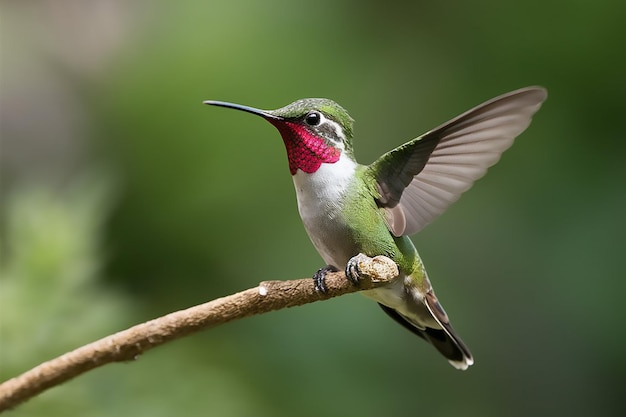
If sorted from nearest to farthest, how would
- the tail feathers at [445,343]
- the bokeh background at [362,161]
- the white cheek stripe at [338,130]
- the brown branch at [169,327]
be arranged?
the brown branch at [169,327] → the white cheek stripe at [338,130] → the tail feathers at [445,343] → the bokeh background at [362,161]

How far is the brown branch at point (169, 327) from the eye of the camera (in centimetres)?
118

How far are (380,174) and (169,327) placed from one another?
543 millimetres

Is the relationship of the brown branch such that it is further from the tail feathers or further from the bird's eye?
the tail feathers

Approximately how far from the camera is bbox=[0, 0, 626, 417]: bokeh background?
2738mm

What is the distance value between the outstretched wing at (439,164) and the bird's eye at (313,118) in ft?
0.44

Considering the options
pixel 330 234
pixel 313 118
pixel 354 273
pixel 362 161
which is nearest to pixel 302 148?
pixel 313 118

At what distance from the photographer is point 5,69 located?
3486 mm

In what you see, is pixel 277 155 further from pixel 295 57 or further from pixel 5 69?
pixel 5 69

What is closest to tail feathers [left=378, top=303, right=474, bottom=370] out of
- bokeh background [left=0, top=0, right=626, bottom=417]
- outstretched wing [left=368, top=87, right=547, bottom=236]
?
outstretched wing [left=368, top=87, right=547, bottom=236]

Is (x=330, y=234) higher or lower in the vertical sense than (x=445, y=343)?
higher

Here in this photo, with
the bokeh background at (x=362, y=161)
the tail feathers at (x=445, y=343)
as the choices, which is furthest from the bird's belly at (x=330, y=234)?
the bokeh background at (x=362, y=161)

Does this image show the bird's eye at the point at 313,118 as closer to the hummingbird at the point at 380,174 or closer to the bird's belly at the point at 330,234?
the hummingbird at the point at 380,174

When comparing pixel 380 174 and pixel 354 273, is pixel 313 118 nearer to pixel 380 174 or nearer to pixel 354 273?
pixel 380 174

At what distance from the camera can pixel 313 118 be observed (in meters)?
1.50
